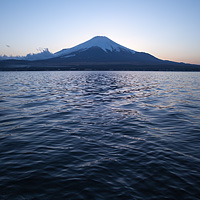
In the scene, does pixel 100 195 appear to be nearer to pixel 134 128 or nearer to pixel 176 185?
pixel 176 185

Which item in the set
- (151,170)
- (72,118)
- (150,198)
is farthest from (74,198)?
(72,118)

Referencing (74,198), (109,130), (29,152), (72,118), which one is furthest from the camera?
(72,118)

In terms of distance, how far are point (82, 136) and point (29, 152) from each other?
2937mm

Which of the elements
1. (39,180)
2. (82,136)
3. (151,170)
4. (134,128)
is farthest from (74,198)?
(134,128)

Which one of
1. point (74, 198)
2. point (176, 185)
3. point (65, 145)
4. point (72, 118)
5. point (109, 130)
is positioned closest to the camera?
point (74, 198)

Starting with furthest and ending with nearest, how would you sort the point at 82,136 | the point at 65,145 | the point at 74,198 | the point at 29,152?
the point at 82,136 → the point at 65,145 → the point at 29,152 → the point at 74,198

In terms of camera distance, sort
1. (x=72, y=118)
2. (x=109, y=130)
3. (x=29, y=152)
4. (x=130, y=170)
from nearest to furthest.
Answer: (x=130, y=170)
(x=29, y=152)
(x=109, y=130)
(x=72, y=118)

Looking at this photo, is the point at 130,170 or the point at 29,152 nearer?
the point at 130,170

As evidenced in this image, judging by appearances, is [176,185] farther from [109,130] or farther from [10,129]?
[10,129]

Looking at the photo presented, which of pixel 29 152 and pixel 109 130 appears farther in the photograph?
pixel 109 130

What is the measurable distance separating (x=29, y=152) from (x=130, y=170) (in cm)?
455

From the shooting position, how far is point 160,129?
10750mm

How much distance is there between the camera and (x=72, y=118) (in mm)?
13117

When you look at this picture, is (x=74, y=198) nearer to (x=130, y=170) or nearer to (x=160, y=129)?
(x=130, y=170)
